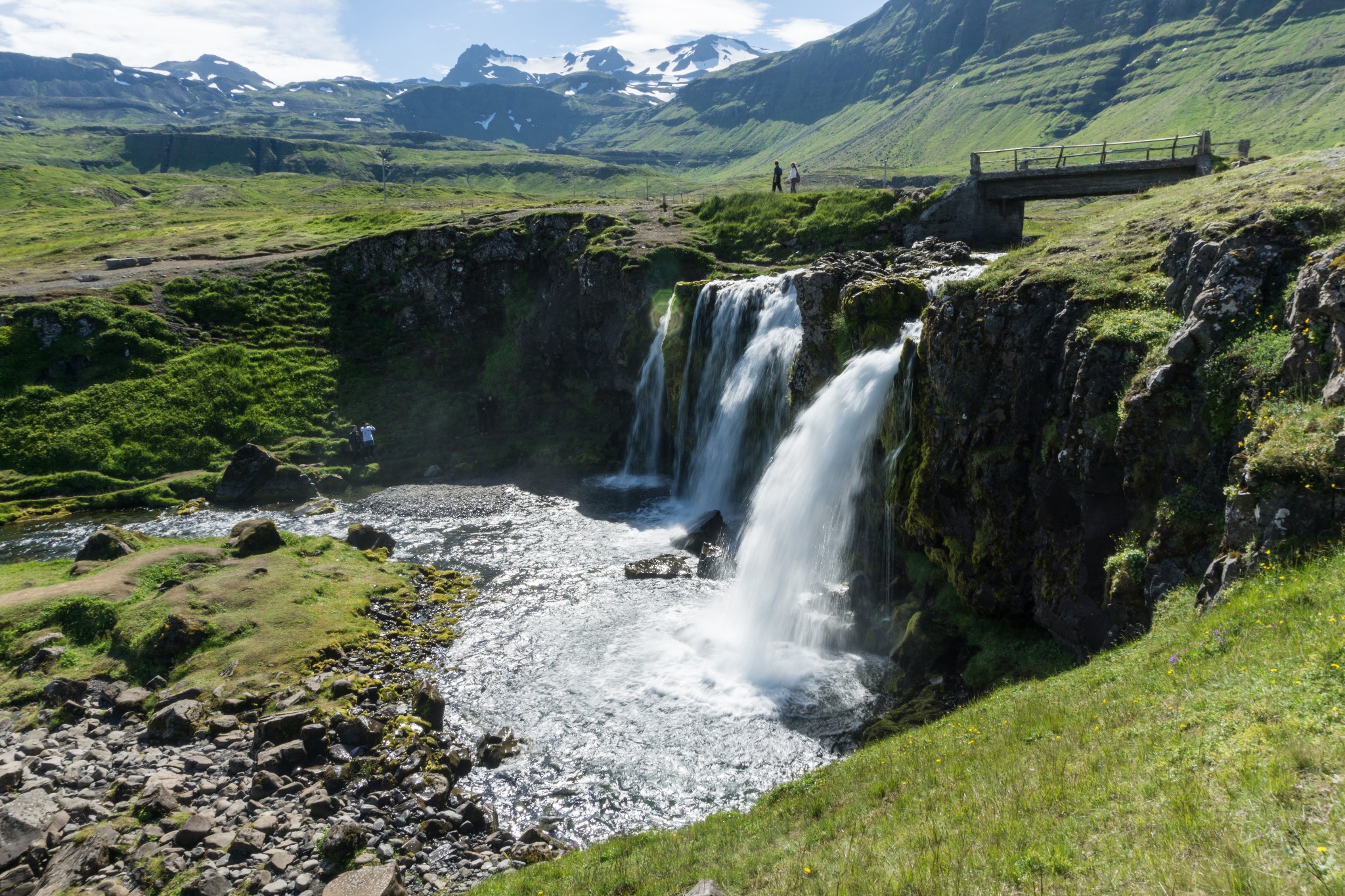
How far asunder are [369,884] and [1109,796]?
42.1ft

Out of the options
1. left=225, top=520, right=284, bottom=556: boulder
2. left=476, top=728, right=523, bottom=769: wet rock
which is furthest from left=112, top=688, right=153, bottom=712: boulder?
left=225, top=520, right=284, bottom=556: boulder

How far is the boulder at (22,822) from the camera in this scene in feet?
48.1

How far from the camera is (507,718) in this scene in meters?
21.5

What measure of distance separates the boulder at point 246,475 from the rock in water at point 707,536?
2685 cm

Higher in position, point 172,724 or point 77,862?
point 77,862

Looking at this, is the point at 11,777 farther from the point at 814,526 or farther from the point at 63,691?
the point at 814,526

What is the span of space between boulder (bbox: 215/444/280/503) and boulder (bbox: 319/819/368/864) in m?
34.3

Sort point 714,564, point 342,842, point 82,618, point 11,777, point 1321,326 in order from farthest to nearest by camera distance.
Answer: point 714,564 < point 82,618 < point 11,777 < point 342,842 < point 1321,326

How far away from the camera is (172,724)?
19.6 meters

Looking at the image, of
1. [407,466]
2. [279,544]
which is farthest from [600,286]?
[279,544]

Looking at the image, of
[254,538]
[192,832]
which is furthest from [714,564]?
[192,832]

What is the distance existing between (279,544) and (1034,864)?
109 feet

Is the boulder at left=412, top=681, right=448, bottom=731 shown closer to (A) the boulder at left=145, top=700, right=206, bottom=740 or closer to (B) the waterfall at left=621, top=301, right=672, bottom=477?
(A) the boulder at left=145, top=700, right=206, bottom=740

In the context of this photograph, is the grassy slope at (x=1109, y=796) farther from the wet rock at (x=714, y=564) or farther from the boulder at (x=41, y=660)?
the boulder at (x=41, y=660)
